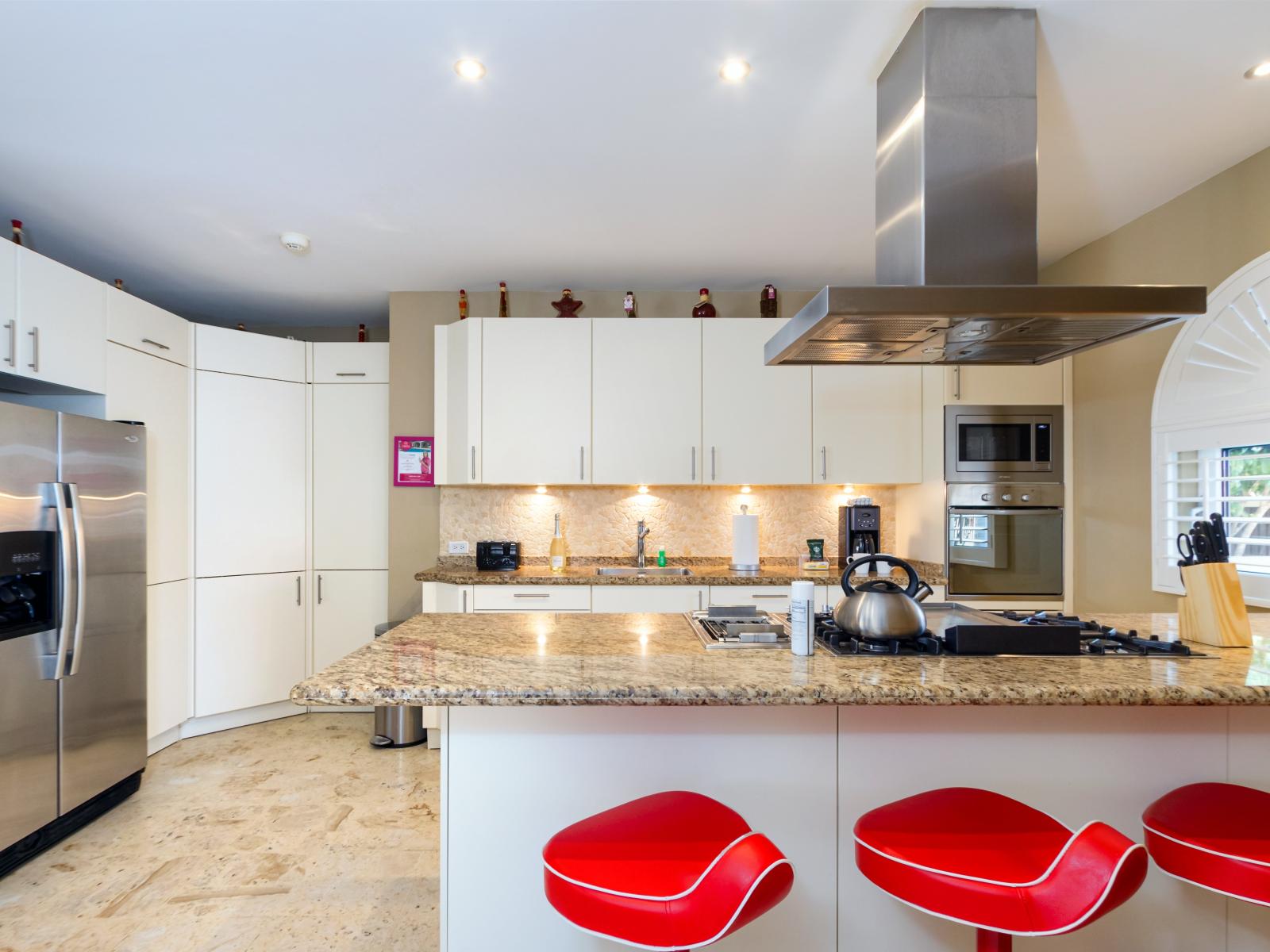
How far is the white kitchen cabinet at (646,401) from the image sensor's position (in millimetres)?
3742

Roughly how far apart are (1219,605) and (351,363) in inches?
166

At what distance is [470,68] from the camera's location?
1958 millimetres

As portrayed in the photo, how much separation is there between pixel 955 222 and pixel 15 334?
3252 millimetres

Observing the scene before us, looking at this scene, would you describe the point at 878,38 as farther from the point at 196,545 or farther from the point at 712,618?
the point at 196,545

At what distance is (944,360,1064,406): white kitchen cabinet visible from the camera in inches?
139

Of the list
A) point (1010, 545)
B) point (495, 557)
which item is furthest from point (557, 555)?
point (1010, 545)

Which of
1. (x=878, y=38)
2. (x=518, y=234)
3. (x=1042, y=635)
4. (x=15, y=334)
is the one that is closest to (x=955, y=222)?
(x=878, y=38)

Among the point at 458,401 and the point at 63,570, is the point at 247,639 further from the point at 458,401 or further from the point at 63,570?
the point at 458,401

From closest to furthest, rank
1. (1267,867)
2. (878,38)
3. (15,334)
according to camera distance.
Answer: (1267,867)
(878,38)
(15,334)

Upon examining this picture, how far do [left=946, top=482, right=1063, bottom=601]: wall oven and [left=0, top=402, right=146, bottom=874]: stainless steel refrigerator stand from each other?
391 cm

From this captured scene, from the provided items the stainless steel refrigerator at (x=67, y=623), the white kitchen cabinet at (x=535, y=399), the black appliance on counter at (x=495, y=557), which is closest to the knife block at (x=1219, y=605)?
the white kitchen cabinet at (x=535, y=399)

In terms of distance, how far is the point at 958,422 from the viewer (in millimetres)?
3631

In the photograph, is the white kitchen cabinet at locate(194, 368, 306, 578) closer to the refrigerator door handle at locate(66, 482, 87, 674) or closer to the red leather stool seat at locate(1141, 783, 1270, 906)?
the refrigerator door handle at locate(66, 482, 87, 674)

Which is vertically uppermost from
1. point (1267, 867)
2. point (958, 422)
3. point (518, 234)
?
point (518, 234)
